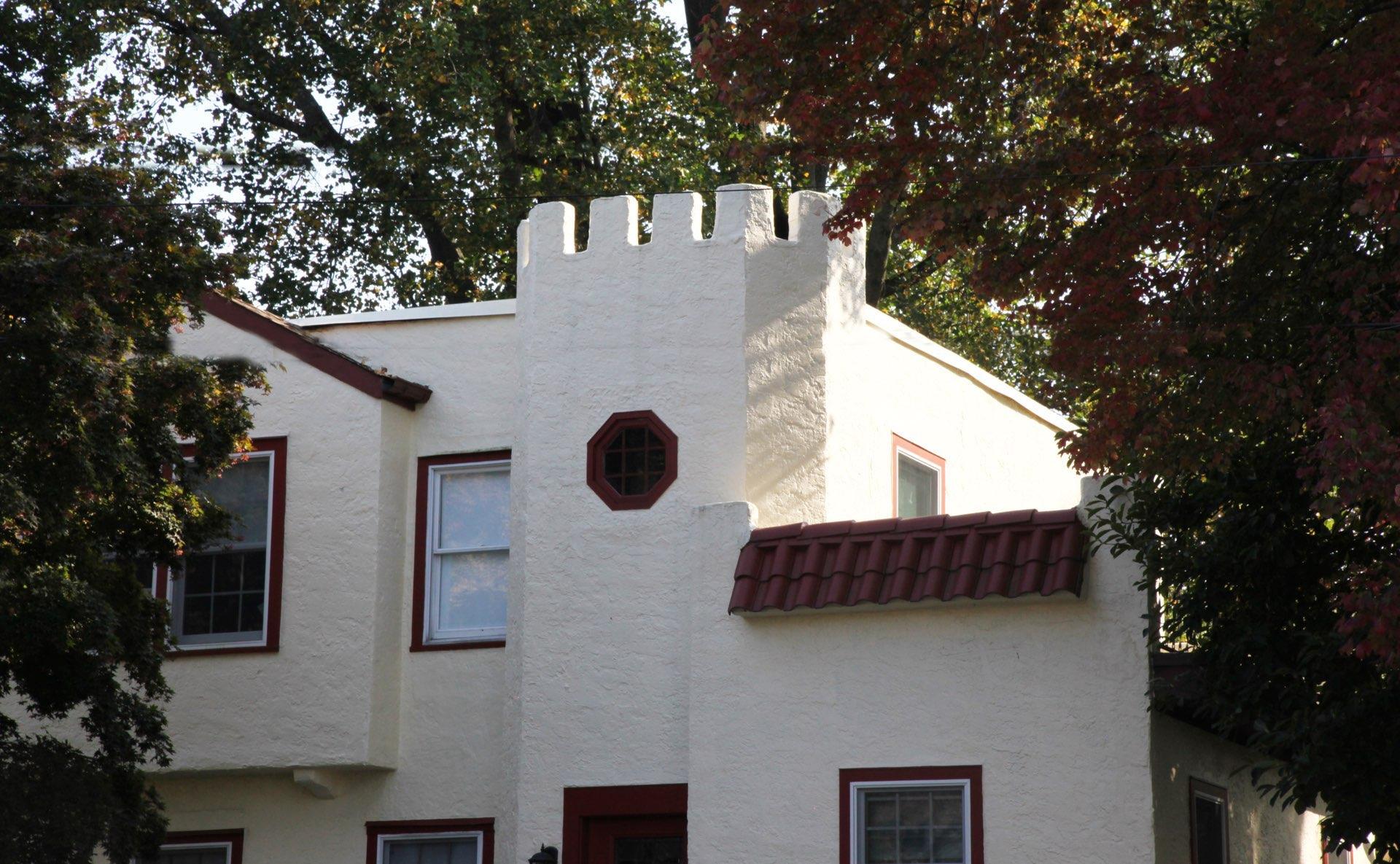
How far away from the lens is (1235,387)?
10430mm

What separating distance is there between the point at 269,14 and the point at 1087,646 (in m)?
16.9

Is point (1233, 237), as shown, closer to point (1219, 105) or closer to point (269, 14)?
point (1219, 105)

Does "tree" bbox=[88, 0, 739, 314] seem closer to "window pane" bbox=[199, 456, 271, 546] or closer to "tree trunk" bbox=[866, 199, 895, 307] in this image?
"tree trunk" bbox=[866, 199, 895, 307]

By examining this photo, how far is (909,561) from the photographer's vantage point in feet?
38.4

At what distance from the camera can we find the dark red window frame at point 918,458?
1474 centimetres

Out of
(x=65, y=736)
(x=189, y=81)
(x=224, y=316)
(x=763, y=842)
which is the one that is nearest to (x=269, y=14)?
(x=189, y=81)

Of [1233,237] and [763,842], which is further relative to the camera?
[763,842]

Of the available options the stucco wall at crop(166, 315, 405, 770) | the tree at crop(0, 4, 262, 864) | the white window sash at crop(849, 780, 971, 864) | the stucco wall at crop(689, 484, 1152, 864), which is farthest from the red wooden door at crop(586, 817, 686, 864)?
the tree at crop(0, 4, 262, 864)

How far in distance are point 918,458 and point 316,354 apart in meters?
5.09

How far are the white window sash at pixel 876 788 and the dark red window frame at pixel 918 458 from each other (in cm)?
342

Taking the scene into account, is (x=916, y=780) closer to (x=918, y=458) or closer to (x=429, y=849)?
(x=918, y=458)

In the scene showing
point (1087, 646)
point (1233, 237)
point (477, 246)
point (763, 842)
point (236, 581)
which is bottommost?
point (763, 842)

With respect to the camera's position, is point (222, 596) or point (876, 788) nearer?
point (876, 788)

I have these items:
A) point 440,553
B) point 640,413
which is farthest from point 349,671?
point 640,413
